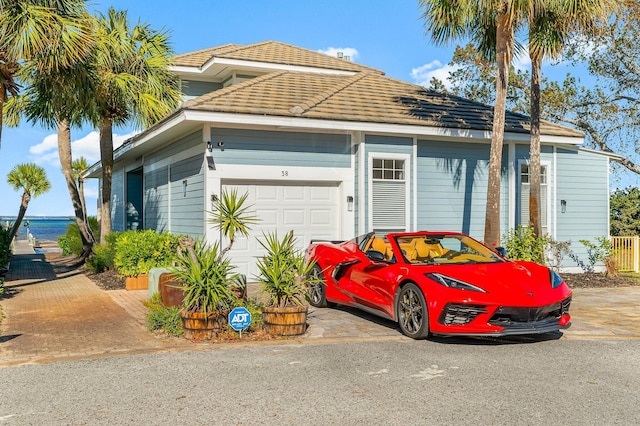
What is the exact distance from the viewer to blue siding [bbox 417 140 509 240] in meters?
14.5

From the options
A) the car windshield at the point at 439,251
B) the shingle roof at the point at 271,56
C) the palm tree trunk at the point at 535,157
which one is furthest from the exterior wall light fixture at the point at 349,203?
the shingle roof at the point at 271,56

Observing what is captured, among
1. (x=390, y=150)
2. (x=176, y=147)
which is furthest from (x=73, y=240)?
(x=390, y=150)

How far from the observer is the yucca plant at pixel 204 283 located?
760cm

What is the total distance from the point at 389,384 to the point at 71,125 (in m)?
14.9

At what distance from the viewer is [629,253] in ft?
58.0

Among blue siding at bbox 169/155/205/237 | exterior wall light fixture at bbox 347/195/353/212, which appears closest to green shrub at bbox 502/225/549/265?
exterior wall light fixture at bbox 347/195/353/212

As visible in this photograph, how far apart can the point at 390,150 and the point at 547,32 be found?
4.39m

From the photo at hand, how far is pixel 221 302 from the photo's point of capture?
25.5 feet

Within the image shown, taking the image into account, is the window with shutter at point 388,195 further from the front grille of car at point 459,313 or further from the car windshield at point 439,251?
the front grille of car at point 459,313

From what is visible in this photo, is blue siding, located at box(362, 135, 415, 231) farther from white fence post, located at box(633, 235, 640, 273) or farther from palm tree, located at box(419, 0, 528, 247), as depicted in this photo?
white fence post, located at box(633, 235, 640, 273)

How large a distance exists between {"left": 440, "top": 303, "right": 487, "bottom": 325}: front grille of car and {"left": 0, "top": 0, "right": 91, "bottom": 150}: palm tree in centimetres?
834

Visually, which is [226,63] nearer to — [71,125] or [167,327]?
[71,125]

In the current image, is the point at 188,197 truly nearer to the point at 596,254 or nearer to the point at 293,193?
the point at 293,193

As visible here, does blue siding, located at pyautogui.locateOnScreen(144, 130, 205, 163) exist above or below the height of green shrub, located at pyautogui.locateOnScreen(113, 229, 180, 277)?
above
